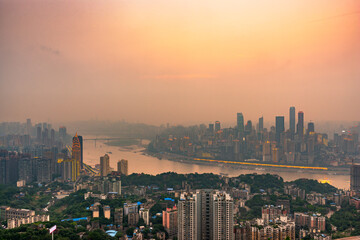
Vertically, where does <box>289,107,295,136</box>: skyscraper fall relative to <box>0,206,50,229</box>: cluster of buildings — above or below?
above

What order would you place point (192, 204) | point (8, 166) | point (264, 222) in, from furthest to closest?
1. point (8, 166)
2. point (264, 222)
3. point (192, 204)

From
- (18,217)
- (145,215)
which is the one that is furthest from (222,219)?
(18,217)

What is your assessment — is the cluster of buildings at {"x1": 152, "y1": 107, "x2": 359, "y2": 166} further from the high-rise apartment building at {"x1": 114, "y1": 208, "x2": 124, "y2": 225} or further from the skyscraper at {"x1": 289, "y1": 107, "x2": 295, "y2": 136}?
the high-rise apartment building at {"x1": 114, "y1": 208, "x2": 124, "y2": 225}

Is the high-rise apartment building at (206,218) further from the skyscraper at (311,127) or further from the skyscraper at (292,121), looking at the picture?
the skyscraper at (311,127)

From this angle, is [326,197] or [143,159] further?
[143,159]

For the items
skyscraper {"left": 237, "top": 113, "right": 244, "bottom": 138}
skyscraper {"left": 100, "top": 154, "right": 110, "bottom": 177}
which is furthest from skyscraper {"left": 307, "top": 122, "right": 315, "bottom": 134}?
skyscraper {"left": 100, "top": 154, "right": 110, "bottom": 177}

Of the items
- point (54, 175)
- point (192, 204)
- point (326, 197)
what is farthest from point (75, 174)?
point (326, 197)

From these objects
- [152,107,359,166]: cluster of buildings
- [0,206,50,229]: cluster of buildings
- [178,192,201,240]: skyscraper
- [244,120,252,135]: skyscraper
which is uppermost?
[244,120,252,135]: skyscraper

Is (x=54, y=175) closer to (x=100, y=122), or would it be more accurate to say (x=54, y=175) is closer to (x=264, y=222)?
(x=100, y=122)

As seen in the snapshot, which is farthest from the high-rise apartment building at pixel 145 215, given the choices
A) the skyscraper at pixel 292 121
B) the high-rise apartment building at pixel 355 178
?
the skyscraper at pixel 292 121
